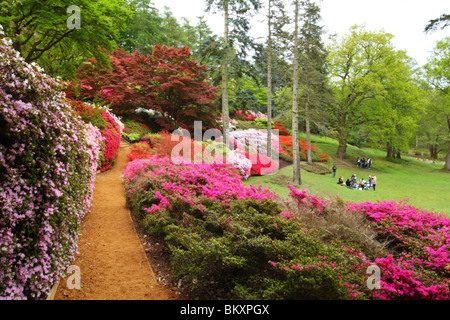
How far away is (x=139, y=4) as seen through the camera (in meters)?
26.5

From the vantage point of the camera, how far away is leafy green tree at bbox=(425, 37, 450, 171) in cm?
2428

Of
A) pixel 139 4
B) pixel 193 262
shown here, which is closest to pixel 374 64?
pixel 139 4

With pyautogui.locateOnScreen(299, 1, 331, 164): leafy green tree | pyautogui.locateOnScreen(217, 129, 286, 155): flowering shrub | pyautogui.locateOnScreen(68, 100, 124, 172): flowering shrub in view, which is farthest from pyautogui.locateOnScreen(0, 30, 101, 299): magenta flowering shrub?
pyautogui.locateOnScreen(217, 129, 286, 155): flowering shrub

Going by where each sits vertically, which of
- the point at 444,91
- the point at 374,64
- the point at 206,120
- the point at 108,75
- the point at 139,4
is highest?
the point at 139,4

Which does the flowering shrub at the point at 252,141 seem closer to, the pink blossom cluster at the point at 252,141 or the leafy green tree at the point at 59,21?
the pink blossom cluster at the point at 252,141

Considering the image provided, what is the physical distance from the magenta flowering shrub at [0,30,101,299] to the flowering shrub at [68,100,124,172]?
4808mm

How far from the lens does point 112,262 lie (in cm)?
411

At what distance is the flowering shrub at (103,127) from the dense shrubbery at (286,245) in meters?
3.15

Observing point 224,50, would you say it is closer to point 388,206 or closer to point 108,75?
point 108,75

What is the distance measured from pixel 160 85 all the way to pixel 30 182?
12642 mm

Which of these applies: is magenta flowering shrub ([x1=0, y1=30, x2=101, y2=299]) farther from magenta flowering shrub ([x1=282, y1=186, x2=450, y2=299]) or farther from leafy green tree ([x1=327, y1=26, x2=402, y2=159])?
leafy green tree ([x1=327, y1=26, x2=402, y2=159])

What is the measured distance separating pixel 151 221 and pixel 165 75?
1147cm

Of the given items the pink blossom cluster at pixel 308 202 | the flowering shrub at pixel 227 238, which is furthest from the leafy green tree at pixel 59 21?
the pink blossom cluster at pixel 308 202
